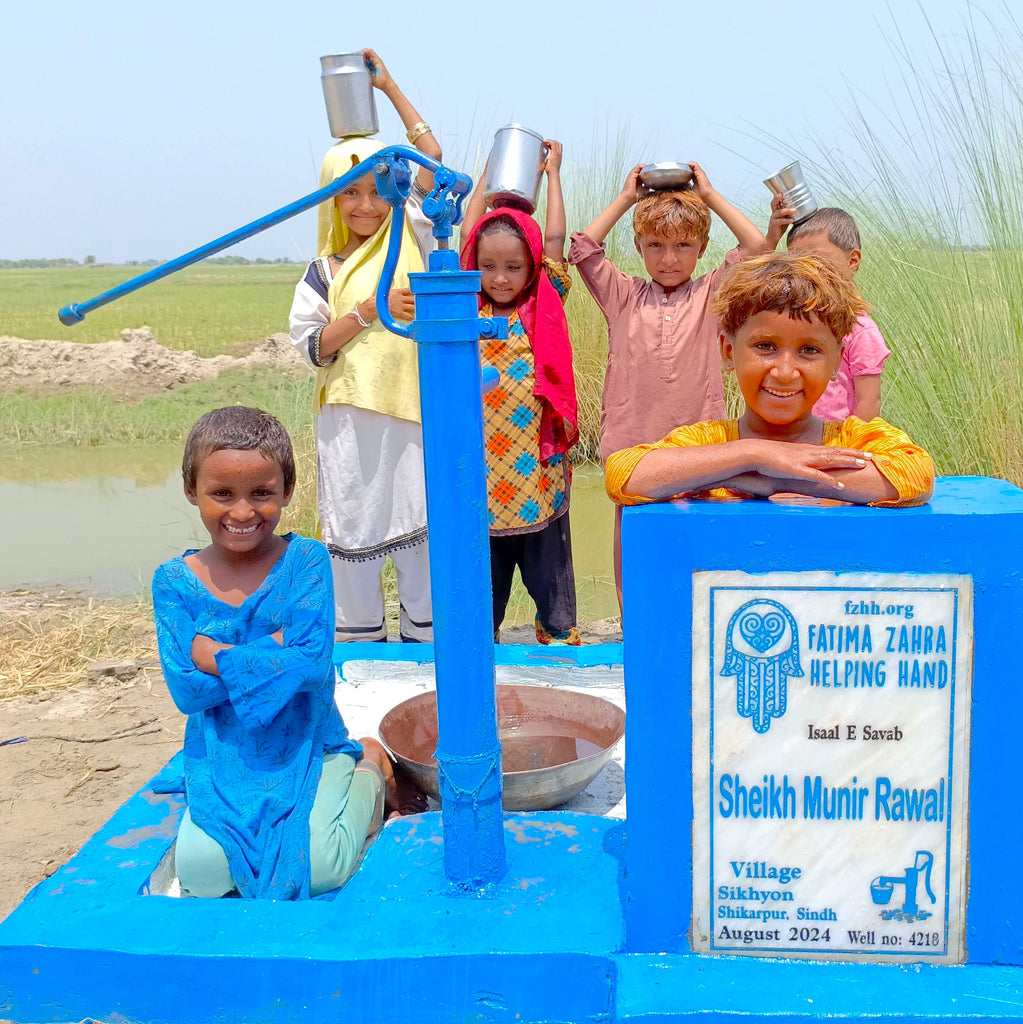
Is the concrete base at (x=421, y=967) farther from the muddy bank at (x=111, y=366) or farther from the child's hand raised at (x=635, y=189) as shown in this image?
the muddy bank at (x=111, y=366)

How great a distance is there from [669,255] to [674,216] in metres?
0.14

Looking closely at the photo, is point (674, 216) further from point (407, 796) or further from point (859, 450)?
point (407, 796)

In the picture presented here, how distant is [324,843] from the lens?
219 cm

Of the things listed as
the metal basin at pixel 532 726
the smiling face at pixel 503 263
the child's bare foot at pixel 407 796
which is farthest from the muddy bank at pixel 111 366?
the child's bare foot at pixel 407 796

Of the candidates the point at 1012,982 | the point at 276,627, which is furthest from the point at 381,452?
the point at 1012,982

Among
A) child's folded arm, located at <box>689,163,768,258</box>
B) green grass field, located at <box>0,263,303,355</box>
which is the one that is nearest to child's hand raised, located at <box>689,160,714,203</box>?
child's folded arm, located at <box>689,163,768,258</box>

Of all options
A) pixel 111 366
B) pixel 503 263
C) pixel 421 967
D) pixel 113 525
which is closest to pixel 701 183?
pixel 503 263

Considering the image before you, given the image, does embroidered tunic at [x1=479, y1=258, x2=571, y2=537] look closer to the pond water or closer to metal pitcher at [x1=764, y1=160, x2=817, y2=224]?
metal pitcher at [x1=764, y1=160, x2=817, y2=224]

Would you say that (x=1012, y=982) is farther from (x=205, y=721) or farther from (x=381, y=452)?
(x=381, y=452)

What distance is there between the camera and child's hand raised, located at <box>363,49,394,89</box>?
3539mm

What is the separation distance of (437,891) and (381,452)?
1.72 meters

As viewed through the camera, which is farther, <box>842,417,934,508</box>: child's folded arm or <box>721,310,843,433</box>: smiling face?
<box>721,310,843,433</box>: smiling face

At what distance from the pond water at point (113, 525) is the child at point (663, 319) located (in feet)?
5.80

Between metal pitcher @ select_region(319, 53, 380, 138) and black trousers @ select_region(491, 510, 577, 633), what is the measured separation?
1.41 m
